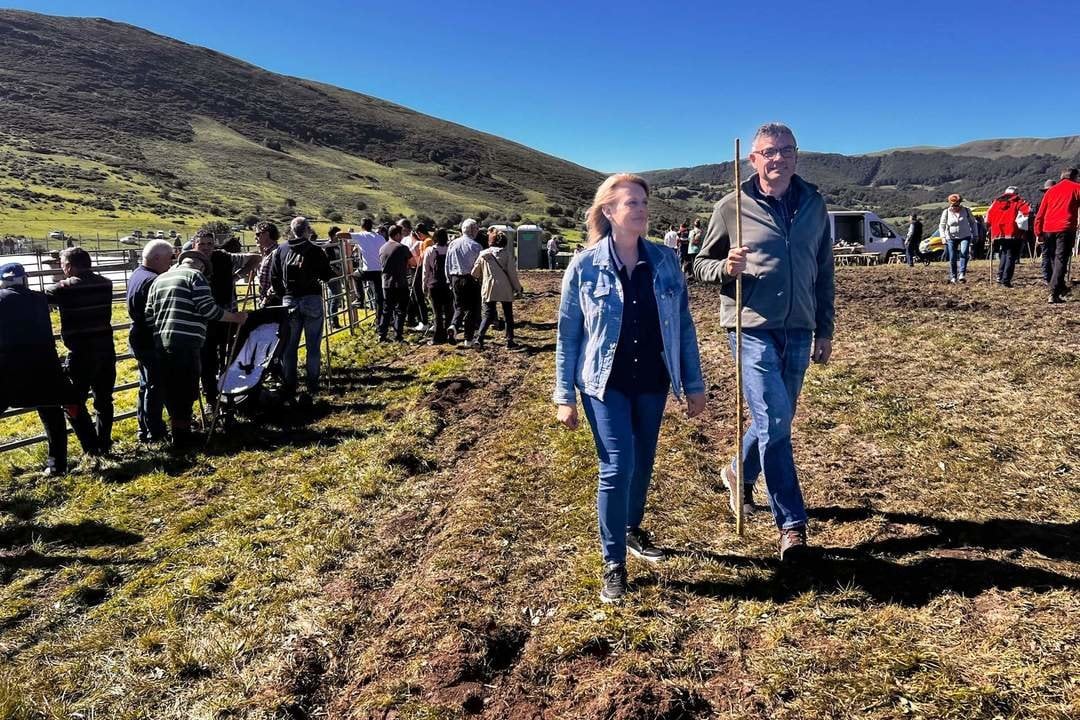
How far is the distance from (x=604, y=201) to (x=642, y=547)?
1.84m

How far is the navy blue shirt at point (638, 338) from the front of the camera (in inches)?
119

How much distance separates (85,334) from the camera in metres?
5.98

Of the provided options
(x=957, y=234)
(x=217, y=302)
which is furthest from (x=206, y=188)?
(x=957, y=234)

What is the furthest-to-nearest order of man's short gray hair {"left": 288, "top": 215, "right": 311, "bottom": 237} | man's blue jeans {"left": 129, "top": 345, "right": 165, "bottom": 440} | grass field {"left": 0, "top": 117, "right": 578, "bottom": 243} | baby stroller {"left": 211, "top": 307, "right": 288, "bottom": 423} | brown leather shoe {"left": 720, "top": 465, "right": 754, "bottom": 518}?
grass field {"left": 0, "top": 117, "right": 578, "bottom": 243} < man's short gray hair {"left": 288, "top": 215, "right": 311, "bottom": 237} < baby stroller {"left": 211, "top": 307, "right": 288, "bottom": 423} < man's blue jeans {"left": 129, "top": 345, "right": 165, "bottom": 440} < brown leather shoe {"left": 720, "top": 465, "right": 754, "bottom": 518}

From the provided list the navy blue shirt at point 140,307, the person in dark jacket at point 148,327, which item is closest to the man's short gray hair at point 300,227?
the person in dark jacket at point 148,327

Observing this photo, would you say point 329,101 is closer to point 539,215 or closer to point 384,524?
point 539,215

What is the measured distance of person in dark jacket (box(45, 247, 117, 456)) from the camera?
583 centimetres

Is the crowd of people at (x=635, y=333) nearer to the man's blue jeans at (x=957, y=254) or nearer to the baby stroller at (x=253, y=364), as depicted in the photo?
the baby stroller at (x=253, y=364)

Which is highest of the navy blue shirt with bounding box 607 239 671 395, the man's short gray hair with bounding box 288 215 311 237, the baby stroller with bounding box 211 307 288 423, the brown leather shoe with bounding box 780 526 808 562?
the man's short gray hair with bounding box 288 215 311 237

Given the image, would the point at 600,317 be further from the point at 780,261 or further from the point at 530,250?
the point at 530,250

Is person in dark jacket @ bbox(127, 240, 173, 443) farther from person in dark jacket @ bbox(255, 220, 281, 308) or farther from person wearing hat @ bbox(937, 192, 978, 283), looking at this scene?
person wearing hat @ bbox(937, 192, 978, 283)

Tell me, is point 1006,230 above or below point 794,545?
above

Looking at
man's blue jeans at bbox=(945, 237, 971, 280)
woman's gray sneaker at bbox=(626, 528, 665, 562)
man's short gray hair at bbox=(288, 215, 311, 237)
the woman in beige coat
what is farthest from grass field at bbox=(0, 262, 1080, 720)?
man's blue jeans at bbox=(945, 237, 971, 280)

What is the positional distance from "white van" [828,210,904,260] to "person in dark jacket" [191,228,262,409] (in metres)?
25.0
